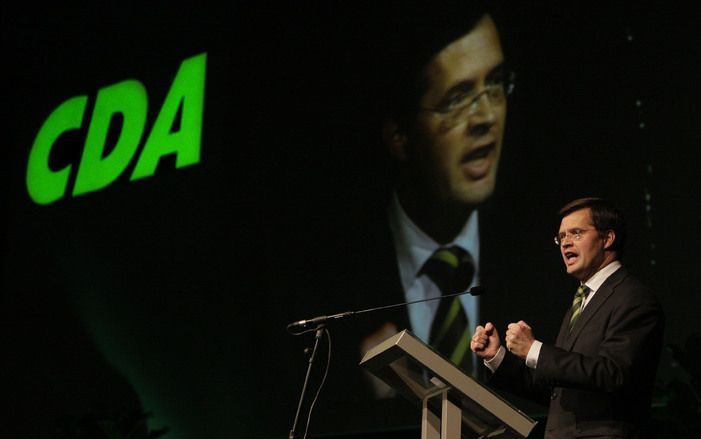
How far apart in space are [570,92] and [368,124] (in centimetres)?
113

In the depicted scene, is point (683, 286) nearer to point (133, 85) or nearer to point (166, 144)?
point (166, 144)

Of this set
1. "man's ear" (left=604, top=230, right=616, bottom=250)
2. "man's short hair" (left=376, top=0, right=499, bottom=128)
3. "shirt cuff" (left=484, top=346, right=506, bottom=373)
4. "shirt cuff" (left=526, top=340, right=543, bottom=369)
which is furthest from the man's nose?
"shirt cuff" (left=526, top=340, right=543, bottom=369)

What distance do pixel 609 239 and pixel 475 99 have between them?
5.73ft

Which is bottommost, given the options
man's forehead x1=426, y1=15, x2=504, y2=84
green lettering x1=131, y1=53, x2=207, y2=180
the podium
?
the podium

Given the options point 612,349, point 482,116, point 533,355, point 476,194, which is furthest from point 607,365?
point 482,116

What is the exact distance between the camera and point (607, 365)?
2.18 meters

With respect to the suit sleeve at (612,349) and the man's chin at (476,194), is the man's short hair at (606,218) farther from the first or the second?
the man's chin at (476,194)

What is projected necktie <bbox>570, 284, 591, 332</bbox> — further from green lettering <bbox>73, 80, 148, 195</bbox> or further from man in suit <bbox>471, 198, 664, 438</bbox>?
green lettering <bbox>73, 80, 148, 195</bbox>

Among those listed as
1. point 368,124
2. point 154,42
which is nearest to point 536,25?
Answer: point 368,124

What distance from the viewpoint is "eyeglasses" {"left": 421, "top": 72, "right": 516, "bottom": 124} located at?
407cm

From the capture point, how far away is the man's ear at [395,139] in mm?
4398

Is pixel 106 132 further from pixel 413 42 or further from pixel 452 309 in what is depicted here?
pixel 452 309

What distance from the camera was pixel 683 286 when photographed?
11.3ft

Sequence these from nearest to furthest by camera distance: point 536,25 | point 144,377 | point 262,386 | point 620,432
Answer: point 620,432, point 536,25, point 262,386, point 144,377
